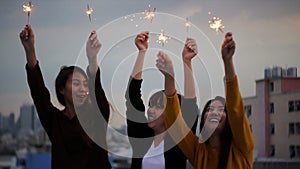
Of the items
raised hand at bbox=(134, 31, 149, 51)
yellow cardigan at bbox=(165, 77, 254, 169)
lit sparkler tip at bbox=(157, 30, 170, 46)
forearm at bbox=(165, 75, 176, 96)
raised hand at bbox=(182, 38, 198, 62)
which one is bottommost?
yellow cardigan at bbox=(165, 77, 254, 169)

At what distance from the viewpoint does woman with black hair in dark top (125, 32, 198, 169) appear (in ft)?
4.46

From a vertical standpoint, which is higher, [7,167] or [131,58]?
[131,58]

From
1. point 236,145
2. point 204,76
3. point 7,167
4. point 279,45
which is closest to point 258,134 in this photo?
point 279,45

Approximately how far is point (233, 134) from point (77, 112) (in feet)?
1.20

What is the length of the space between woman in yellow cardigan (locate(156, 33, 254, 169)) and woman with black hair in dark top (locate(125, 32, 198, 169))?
73mm

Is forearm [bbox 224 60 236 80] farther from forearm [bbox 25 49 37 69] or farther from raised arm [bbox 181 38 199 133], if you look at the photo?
forearm [bbox 25 49 37 69]

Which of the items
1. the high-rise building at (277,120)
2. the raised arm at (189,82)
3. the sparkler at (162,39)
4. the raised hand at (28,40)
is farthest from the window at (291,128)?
the raised hand at (28,40)

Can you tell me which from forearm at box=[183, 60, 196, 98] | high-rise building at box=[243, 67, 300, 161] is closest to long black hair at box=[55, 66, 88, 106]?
forearm at box=[183, 60, 196, 98]

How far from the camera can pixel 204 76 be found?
146cm

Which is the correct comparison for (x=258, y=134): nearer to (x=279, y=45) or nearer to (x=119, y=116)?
(x=279, y=45)

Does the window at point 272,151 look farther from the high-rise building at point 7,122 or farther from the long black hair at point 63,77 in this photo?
the long black hair at point 63,77

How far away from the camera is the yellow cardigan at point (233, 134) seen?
115 cm

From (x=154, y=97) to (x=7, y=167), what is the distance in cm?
163

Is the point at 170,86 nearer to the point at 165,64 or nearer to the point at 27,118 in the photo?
the point at 165,64
